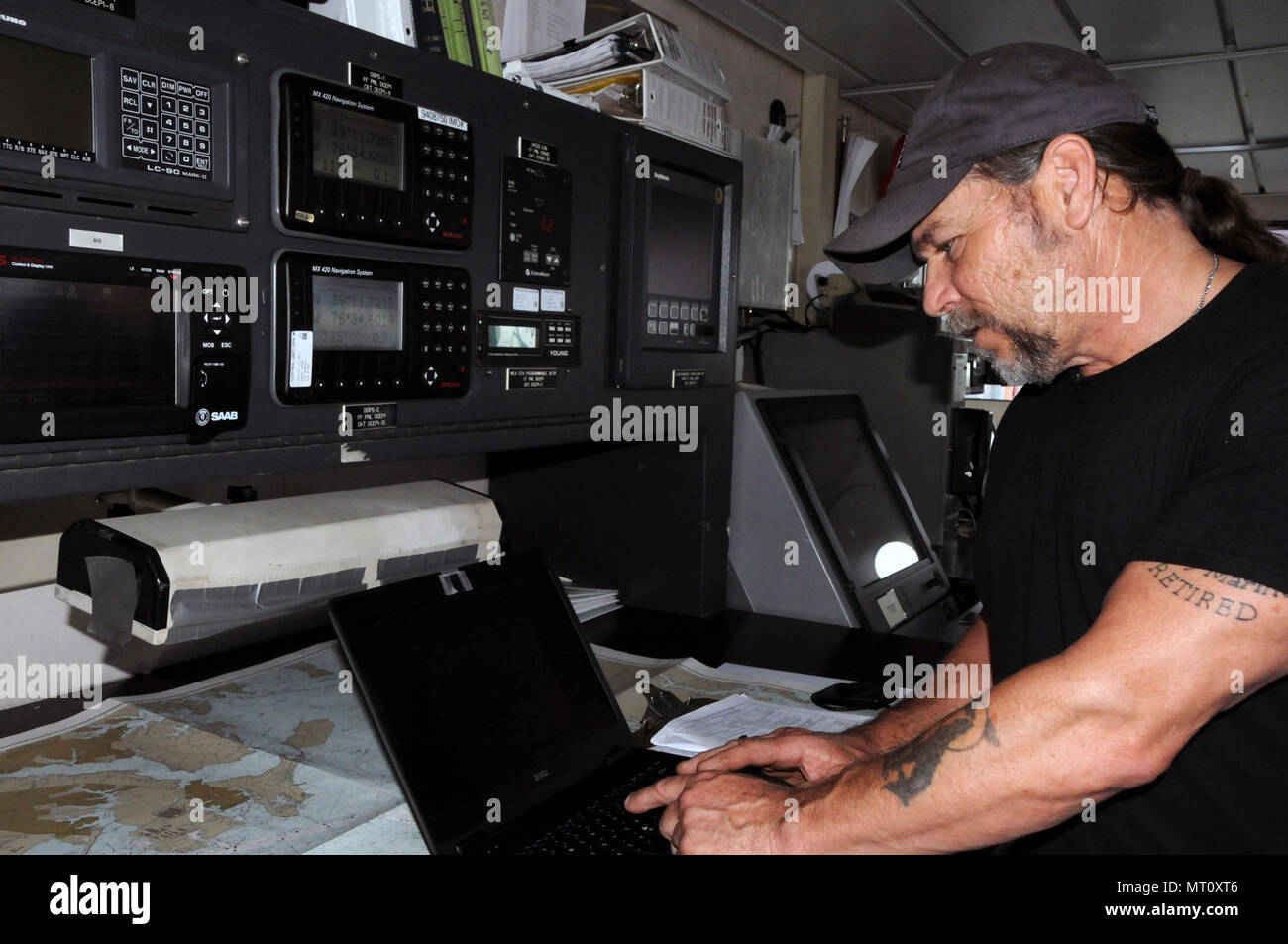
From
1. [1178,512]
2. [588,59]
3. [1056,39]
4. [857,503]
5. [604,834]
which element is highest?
[1056,39]

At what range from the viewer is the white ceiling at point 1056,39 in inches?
109

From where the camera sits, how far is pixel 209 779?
1157mm

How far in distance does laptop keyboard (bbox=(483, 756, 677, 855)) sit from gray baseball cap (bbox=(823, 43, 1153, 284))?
0.72 meters

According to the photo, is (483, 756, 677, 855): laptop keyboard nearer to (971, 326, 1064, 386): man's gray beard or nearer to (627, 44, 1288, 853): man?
(627, 44, 1288, 853): man

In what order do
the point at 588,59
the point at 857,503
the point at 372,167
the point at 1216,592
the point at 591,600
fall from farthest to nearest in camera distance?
the point at 857,503, the point at 591,600, the point at 588,59, the point at 372,167, the point at 1216,592

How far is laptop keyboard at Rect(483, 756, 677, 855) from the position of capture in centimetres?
107

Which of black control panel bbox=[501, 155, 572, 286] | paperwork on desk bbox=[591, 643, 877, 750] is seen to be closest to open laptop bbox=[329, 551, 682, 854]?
paperwork on desk bbox=[591, 643, 877, 750]

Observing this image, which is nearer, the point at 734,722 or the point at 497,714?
the point at 497,714

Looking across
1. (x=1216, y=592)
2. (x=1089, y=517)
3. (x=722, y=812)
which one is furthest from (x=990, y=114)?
(x=722, y=812)

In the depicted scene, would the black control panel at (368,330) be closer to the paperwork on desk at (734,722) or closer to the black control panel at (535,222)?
the black control panel at (535,222)

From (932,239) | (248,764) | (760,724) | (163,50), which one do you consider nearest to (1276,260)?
(932,239)

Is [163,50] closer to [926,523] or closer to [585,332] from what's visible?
[585,332]

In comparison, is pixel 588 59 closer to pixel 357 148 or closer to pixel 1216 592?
pixel 357 148

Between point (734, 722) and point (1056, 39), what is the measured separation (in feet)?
8.53
